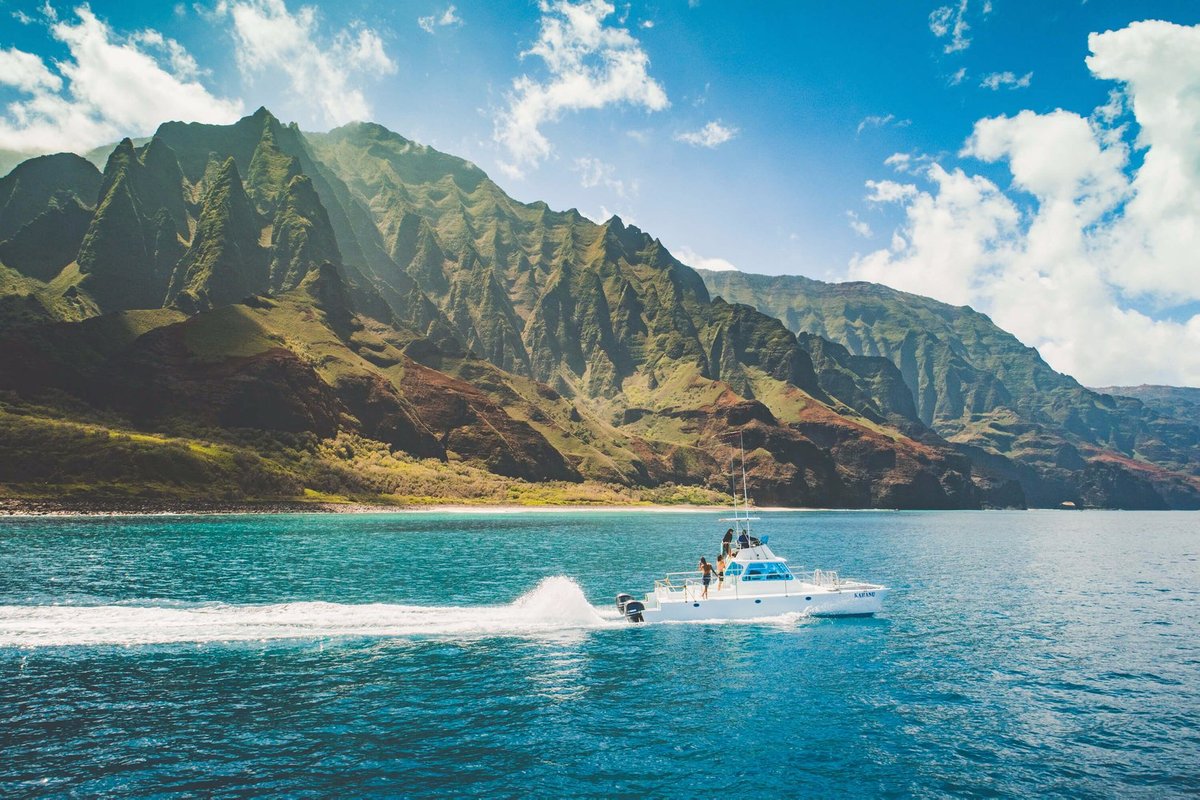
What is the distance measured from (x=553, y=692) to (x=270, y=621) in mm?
21074

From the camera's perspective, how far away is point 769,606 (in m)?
49.9

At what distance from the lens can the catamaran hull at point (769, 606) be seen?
158 ft

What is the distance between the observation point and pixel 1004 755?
26484mm

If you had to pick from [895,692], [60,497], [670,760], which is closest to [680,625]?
[895,692]

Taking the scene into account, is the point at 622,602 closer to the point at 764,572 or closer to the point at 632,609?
the point at 632,609

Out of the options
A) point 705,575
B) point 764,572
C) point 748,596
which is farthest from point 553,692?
point 764,572

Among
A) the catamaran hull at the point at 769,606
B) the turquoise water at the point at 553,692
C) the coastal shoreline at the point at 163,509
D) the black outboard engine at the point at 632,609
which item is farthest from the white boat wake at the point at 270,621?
the coastal shoreline at the point at 163,509

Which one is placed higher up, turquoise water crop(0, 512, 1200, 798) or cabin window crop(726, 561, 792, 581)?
cabin window crop(726, 561, 792, 581)

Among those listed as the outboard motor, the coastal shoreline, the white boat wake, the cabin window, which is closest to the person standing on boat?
the cabin window

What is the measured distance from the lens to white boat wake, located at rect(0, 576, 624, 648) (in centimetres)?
3931

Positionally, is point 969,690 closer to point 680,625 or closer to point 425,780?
point 680,625

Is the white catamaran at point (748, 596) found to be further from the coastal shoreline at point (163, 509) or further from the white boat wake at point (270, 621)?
the coastal shoreline at point (163, 509)

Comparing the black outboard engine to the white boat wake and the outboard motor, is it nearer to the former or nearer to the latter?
the outboard motor

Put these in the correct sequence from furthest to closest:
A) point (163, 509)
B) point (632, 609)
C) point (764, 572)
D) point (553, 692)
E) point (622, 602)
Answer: point (163, 509) → point (764, 572) → point (622, 602) → point (632, 609) → point (553, 692)
